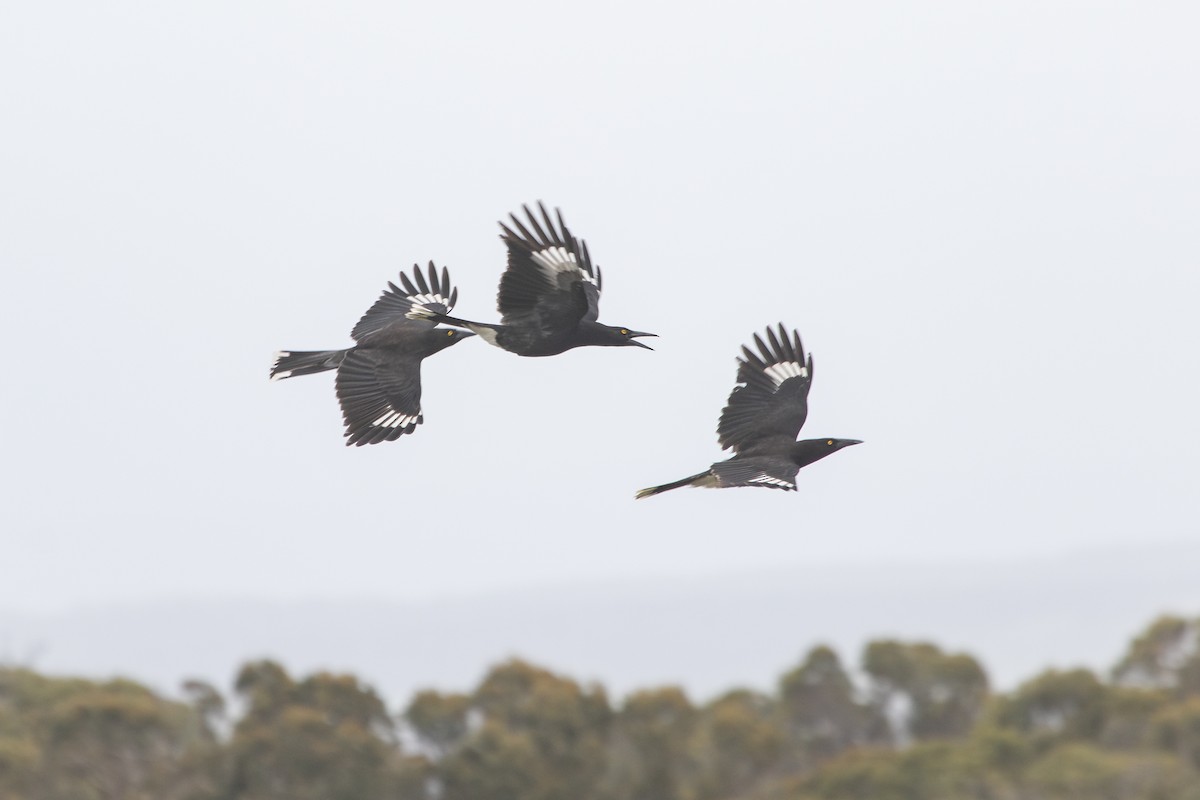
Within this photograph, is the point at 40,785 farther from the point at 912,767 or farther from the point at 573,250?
the point at 573,250

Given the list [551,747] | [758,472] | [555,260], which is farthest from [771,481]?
[551,747]

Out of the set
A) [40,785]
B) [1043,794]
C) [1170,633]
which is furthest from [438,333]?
[1170,633]

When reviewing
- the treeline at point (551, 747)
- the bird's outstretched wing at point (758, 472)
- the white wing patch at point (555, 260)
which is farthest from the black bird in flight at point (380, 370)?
the treeline at point (551, 747)

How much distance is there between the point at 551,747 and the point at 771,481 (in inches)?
835

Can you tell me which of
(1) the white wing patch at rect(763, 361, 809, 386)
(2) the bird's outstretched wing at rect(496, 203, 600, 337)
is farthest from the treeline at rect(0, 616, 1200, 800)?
(2) the bird's outstretched wing at rect(496, 203, 600, 337)

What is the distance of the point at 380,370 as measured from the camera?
18.0 meters

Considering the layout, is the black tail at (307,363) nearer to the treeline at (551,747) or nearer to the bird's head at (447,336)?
the bird's head at (447,336)

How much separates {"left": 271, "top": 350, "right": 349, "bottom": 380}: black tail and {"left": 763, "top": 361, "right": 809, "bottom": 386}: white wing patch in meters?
3.84

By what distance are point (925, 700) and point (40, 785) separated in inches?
765

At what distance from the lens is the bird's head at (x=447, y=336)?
60.0ft

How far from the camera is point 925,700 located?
4538 centimetres

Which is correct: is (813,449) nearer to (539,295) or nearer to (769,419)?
(769,419)

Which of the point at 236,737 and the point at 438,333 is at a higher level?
the point at 438,333

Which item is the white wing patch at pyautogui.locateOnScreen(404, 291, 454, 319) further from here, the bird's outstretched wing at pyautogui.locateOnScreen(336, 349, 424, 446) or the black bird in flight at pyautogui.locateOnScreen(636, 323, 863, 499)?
the black bird in flight at pyautogui.locateOnScreen(636, 323, 863, 499)
